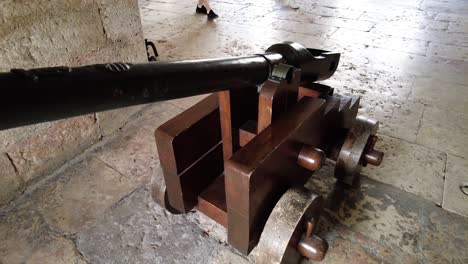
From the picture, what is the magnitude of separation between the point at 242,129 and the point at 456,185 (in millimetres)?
886

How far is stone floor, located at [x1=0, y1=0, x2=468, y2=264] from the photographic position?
959mm

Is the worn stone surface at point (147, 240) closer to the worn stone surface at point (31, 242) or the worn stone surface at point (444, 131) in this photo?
the worn stone surface at point (31, 242)

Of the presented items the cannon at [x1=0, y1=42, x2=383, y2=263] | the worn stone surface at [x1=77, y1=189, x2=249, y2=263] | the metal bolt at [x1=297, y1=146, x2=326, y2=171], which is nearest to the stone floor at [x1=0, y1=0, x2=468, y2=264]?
the worn stone surface at [x1=77, y1=189, x2=249, y2=263]

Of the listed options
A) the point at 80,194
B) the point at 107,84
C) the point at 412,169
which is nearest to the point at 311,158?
the point at 107,84

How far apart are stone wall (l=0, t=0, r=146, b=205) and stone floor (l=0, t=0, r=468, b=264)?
0.07 meters

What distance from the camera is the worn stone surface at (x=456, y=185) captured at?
109cm

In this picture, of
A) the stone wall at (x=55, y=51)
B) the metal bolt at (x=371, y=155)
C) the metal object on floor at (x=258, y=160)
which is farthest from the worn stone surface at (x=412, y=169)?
the stone wall at (x=55, y=51)

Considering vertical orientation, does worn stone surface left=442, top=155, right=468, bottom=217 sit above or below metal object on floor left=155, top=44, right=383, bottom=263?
below

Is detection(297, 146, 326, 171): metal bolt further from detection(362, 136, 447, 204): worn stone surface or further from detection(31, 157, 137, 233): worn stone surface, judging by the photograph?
detection(31, 157, 137, 233): worn stone surface

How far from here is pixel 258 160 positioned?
0.66m

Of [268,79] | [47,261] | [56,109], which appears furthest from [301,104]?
[47,261]

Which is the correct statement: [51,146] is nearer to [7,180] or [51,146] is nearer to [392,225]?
[7,180]

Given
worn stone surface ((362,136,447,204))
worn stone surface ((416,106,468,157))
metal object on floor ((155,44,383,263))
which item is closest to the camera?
metal object on floor ((155,44,383,263))

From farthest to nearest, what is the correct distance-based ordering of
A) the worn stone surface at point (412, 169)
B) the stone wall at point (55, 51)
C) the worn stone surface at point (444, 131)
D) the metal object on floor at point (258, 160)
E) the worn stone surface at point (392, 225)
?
the worn stone surface at point (444, 131)
the worn stone surface at point (412, 169)
the stone wall at point (55, 51)
the worn stone surface at point (392, 225)
the metal object on floor at point (258, 160)
